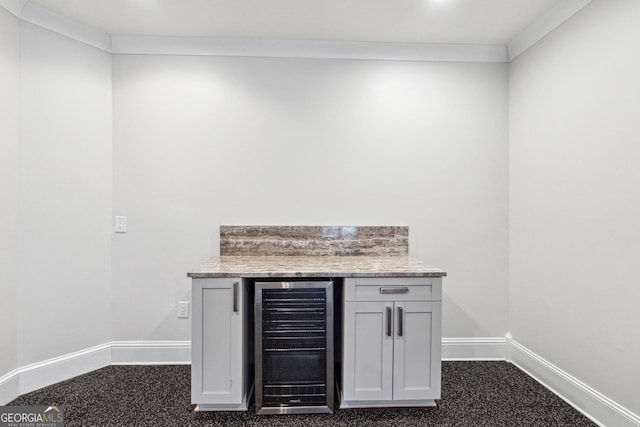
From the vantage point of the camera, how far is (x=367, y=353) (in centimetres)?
211

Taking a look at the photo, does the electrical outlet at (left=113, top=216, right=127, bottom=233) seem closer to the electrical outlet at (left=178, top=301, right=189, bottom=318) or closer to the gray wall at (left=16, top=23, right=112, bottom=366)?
the gray wall at (left=16, top=23, right=112, bottom=366)

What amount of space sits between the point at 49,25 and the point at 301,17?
6.09ft

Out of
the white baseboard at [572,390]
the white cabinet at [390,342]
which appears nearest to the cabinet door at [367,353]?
the white cabinet at [390,342]

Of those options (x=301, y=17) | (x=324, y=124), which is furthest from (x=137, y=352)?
(x=301, y=17)

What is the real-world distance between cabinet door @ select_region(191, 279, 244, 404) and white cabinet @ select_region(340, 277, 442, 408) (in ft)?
2.24

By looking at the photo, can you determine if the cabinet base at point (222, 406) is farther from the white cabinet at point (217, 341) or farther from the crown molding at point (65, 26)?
the crown molding at point (65, 26)

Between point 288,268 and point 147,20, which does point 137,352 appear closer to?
point 288,268

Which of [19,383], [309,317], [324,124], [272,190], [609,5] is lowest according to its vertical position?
[19,383]

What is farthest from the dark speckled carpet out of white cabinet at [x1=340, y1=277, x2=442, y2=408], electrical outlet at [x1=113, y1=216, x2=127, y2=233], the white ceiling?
the white ceiling

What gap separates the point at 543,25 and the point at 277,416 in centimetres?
332

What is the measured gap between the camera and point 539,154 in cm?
254

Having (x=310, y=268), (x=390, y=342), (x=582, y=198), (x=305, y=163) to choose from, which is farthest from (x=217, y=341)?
(x=582, y=198)

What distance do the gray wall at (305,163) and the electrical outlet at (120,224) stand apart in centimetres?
5

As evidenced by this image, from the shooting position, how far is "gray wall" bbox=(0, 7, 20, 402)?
2209 millimetres
